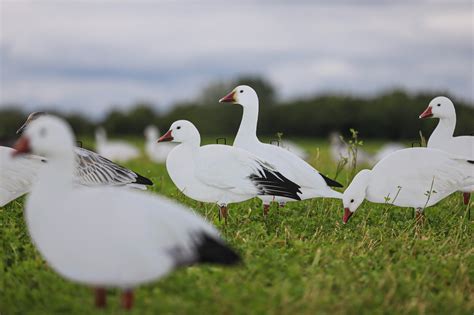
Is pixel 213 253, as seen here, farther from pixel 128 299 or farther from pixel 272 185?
pixel 272 185

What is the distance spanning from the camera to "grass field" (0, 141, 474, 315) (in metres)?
4.70

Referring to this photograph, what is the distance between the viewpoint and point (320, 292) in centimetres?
496

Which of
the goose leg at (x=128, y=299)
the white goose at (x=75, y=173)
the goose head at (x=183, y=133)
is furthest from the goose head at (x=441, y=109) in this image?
the goose leg at (x=128, y=299)

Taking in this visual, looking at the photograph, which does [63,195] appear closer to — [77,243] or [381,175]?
[77,243]

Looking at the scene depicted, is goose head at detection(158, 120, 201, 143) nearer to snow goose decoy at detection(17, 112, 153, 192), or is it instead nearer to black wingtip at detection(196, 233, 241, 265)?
snow goose decoy at detection(17, 112, 153, 192)

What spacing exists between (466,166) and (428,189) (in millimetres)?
566

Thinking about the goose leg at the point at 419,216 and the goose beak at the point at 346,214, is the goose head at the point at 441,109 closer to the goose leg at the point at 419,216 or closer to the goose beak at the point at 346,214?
the goose leg at the point at 419,216

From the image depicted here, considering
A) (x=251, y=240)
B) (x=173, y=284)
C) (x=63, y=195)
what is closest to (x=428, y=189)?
(x=251, y=240)

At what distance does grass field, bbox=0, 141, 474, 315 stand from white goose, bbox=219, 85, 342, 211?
442mm

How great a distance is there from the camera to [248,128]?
7.89 meters

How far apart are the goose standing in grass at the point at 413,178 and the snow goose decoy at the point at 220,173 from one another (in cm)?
98

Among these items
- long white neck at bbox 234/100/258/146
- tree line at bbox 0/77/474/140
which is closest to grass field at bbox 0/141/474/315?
long white neck at bbox 234/100/258/146

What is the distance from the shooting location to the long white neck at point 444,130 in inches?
346

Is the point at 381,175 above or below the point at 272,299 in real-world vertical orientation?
above
